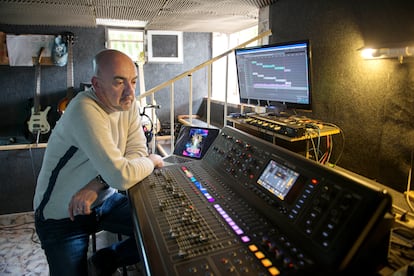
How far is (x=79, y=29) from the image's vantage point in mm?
4254

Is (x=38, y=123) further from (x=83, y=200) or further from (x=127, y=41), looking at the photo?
(x=83, y=200)

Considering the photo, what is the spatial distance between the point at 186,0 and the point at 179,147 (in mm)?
1304

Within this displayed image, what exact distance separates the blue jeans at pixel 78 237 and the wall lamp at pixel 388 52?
4.29ft

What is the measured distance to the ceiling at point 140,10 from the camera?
2459 millimetres

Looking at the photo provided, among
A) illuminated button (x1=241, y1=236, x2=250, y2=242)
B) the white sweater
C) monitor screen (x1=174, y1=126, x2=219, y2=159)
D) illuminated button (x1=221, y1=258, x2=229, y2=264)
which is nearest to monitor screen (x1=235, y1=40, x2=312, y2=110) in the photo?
monitor screen (x1=174, y1=126, x2=219, y2=159)

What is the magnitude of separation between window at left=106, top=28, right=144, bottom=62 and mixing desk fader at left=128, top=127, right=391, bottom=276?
12.7ft

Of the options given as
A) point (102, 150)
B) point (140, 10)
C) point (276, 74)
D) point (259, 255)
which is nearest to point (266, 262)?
point (259, 255)

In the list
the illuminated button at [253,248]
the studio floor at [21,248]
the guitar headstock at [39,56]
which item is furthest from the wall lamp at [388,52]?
the guitar headstock at [39,56]

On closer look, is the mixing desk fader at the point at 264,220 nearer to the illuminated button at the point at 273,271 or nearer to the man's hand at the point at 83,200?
the illuminated button at the point at 273,271

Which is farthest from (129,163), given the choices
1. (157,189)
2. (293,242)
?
(293,242)

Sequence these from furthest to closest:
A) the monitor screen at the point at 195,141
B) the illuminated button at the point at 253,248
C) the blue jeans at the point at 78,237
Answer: the monitor screen at the point at 195,141
the blue jeans at the point at 78,237
the illuminated button at the point at 253,248

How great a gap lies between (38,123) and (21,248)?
5.82 ft

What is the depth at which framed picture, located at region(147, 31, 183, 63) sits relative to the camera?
4566 mm

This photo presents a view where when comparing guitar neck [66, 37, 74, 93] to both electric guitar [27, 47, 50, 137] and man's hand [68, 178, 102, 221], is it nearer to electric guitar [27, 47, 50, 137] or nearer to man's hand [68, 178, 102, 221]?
electric guitar [27, 47, 50, 137]
